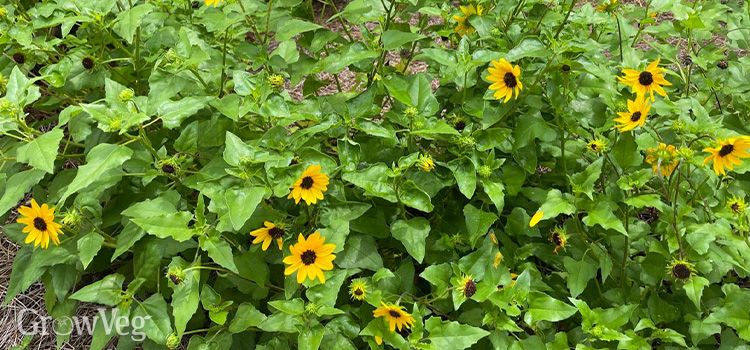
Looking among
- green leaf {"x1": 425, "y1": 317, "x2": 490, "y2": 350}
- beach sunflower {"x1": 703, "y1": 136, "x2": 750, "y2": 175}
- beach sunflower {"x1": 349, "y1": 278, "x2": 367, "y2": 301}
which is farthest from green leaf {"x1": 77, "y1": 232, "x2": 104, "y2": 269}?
beach sunflower {"x1": 703, "y1": 136, "x2": 750, "y2": 175}

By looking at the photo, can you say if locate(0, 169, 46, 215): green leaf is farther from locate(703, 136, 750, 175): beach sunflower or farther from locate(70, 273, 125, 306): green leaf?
locate(703, 136, 750, 175): beach sunflower

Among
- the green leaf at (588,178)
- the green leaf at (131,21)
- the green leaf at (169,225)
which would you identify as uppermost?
the green leaf at (131,21)

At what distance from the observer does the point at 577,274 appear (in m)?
1.70

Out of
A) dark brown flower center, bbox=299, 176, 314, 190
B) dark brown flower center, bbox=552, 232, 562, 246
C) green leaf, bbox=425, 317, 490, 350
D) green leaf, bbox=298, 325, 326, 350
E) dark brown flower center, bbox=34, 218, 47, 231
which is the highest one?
dark brown flower center, bbox=299, 176, 314, 190

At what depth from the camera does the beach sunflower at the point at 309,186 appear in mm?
1535

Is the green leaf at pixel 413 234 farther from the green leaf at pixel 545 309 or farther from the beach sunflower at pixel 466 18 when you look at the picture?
the beach sunflower at pixel 466 18

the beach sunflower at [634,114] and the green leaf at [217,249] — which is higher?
the beach sunflower at [634,114]

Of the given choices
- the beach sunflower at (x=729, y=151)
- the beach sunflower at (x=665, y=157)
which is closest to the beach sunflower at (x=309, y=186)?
the beach sunflower at (x=665, y=157)

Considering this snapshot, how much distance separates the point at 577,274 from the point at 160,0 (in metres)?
2.08

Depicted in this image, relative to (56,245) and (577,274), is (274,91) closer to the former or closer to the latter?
(56,245)

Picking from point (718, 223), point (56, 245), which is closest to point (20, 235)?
point (56, 245)

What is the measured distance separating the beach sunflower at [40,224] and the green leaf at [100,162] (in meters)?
0.22

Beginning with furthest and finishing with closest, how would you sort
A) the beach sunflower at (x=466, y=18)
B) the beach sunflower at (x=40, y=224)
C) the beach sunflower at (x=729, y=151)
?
the beach sunflower at (x=466, y=18) → the beach sunflower at (x=40, y=224) → the beach sunflower at (x=729, y=151)

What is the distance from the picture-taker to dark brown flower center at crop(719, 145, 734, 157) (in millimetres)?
1453
